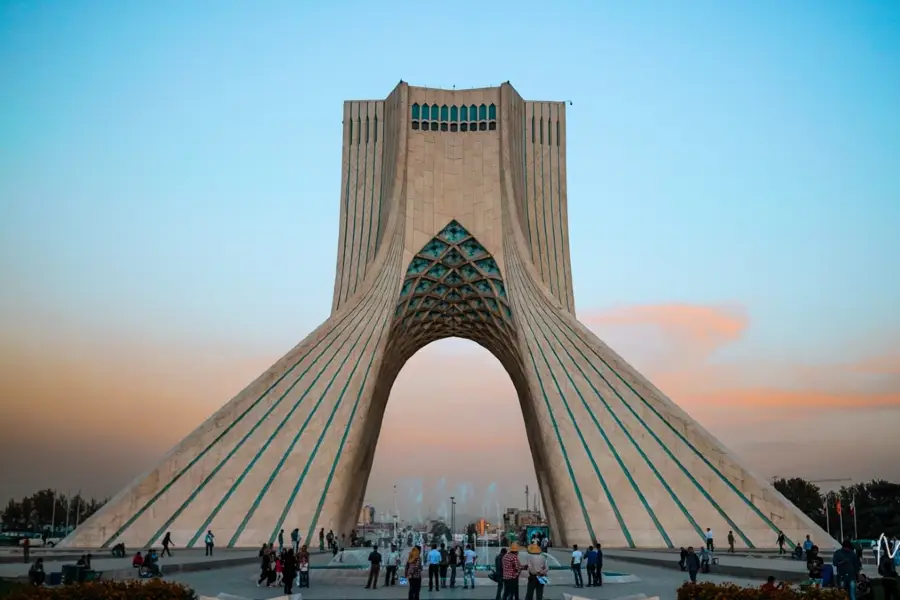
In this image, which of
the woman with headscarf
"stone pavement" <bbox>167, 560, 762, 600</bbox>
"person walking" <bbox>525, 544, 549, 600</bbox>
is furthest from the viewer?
"stone pavement" <bbox>167, 560, 762, 600</bbox>

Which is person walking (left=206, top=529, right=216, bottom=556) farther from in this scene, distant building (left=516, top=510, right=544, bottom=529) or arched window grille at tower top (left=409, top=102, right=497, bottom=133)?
distant building (left=516, top=510, right=544, bottom=529)

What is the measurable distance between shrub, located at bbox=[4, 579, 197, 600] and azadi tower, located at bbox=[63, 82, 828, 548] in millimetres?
10987

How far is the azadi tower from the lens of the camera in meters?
18.5

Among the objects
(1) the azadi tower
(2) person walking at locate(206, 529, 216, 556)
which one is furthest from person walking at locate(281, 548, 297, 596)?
(1) the azadi tower

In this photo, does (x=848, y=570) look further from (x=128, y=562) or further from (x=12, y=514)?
(x=12, y=514)

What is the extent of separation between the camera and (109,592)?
7.07m

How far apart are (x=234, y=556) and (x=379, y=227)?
15940mm

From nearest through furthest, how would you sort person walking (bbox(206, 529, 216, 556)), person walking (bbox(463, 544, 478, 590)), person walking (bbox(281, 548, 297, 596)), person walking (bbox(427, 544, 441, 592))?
person walking (bbox(281, 548, 297, 596))
person walking (bbox(427, 544, 441, 592))
person walking (bbox(463, 544, 478, 590))
person walking (bbox(206, 529, 216, 556))

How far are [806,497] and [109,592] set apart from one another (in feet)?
170

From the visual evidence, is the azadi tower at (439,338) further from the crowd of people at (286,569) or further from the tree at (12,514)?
the tree at (12,514)

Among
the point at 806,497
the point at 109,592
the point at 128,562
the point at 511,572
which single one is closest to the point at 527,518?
the point at 806,497

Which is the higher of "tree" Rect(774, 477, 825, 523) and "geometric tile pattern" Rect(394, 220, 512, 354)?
"geometric tile pattern" Rect(394, 220, 512, 354)

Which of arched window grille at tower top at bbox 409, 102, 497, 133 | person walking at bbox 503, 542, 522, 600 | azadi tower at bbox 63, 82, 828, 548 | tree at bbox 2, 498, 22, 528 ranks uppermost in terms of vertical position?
arched window grille at tower top at bbox 409, 102, 497, 133

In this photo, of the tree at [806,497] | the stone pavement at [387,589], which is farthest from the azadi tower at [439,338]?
the tree at [806,497]
